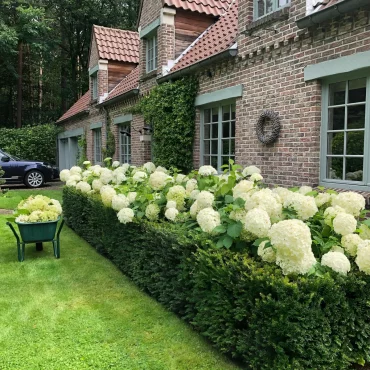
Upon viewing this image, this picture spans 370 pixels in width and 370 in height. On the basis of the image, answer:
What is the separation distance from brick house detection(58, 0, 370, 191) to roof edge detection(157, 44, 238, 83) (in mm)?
20

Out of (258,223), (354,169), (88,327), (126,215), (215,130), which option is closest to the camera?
(258,223)

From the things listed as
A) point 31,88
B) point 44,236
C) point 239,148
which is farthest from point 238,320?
point 31,88

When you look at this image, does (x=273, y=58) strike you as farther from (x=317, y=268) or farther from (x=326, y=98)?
(x=317, y=268)

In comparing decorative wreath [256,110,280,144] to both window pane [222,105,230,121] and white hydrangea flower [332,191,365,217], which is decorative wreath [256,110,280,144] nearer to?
window pane [222,105,230,121]

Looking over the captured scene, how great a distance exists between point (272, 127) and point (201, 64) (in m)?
2.55

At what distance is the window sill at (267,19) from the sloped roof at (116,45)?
9611mm

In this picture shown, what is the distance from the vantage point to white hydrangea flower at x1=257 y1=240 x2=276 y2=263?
289cm

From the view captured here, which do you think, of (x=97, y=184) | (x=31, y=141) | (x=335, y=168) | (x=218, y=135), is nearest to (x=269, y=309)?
(x=335, y=168)

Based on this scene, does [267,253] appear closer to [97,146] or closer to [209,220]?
[209,220]

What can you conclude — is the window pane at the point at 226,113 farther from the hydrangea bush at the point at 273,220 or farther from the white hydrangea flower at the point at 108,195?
the white hydrangea flower at the point at 108,195

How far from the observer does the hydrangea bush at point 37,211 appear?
6166 millimetres

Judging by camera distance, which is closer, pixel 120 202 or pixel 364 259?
pixel 364 259

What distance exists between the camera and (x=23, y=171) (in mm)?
17391

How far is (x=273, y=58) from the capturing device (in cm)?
638
